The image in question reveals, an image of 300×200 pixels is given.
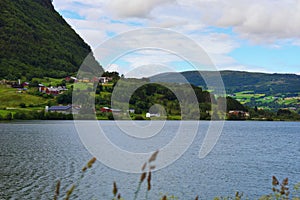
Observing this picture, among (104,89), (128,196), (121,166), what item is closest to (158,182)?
(128,196)

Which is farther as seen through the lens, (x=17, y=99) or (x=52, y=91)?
(x=52, y=91)

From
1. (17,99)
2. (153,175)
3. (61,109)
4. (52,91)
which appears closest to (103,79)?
(52,91)

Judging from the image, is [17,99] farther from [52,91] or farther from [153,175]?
[153,175]

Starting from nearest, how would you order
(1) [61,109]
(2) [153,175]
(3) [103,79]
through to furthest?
(2) [153,175], (1) [61,109], (3) [103,79]

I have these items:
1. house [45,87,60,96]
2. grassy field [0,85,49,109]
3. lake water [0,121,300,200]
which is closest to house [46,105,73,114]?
grassy field [0,85,49,109]

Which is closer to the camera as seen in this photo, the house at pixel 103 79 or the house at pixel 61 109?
the house at pixel 61 109

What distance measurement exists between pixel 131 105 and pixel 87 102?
15444 mm

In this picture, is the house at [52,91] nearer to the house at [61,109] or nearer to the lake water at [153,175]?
the house at [61,109]

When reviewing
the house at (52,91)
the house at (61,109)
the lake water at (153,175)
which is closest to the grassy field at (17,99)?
the house at (61,109)

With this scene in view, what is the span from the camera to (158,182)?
3416 cm

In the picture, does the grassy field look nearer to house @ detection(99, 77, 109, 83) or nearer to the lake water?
house @ detection(99, 77, 109, 83)

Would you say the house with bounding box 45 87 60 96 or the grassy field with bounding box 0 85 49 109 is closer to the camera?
the grassy field with bounding box 0 85 49 109

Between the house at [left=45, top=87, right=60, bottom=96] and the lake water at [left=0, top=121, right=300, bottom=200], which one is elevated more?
the house at [left=45, top=87, right=60, bottom=96]

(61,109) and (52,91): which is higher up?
(52,91)
